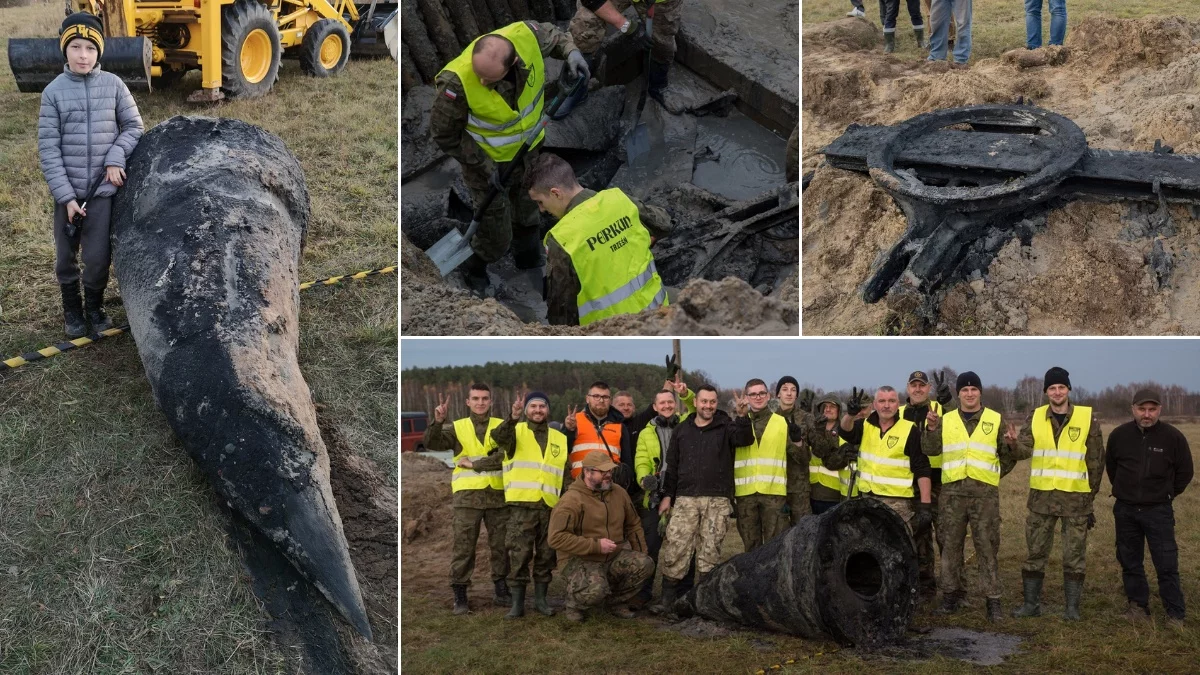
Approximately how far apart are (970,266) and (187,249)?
468cm

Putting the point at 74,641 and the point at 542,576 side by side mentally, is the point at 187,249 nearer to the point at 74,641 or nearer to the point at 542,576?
the point at 74,641

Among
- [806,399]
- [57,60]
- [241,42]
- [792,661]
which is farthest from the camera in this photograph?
[241,42]

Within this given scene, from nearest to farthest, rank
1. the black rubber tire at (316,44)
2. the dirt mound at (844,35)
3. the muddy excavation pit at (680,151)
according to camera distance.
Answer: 1. the muddy excavation pit at (680,151)
2. the dirt mound at (844,35)
3. the black rubber tire at (316,44)

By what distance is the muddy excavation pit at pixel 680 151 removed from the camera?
759 cm

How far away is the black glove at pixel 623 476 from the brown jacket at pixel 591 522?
19 cm

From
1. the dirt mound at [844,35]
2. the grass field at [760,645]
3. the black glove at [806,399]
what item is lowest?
the grass field at [760,645]

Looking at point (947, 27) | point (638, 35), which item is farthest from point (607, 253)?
point (947, 27)

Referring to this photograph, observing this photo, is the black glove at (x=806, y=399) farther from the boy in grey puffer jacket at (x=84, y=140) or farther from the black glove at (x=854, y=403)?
the boy in grey puffer jacket at (x=84, y=140)

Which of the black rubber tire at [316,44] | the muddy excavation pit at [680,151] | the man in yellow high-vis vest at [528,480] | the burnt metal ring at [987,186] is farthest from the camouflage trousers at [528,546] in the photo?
the black rubber tire at [316,44]

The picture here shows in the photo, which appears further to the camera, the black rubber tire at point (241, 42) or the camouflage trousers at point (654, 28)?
the black rubber tire at point (241, 42)

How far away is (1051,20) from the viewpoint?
980cm

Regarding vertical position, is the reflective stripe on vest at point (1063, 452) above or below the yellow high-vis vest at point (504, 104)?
below

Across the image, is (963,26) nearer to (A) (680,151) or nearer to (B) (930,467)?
(A) (680,151)

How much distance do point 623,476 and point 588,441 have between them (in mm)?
276
